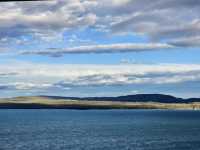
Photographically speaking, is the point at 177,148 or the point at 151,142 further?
the point at 151,142

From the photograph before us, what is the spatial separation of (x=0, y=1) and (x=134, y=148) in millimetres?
31734

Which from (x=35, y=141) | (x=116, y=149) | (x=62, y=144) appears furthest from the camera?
(x=35, y=141)

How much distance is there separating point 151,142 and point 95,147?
22.9 ft

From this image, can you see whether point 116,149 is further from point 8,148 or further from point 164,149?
point 8,148

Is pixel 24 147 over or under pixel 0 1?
under

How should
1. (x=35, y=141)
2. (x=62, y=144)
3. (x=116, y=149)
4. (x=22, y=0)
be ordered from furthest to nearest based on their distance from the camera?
(x=35, y=141), (x=62, y=144), (x=116, y=149), (x=22, y=0)

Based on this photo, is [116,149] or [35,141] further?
[35,141]

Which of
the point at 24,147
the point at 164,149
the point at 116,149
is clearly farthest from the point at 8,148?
the point at 164,149

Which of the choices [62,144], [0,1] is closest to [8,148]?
[62,144]

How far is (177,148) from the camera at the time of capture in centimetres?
3975

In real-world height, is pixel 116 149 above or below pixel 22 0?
below

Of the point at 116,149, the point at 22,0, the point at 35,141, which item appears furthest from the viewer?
the point at 35,141

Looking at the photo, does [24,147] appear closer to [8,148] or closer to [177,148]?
[8,148]

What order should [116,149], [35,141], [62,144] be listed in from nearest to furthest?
[116,149]
[62,144]
[35,141]
